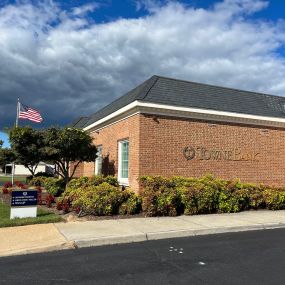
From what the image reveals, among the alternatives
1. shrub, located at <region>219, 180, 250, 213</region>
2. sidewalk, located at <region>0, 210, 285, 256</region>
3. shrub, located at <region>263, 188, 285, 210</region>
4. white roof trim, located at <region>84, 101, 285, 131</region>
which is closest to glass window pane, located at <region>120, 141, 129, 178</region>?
white roof trim, located at <region>84, 101, 285, 131</region>

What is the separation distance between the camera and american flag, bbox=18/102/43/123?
22.6 metres

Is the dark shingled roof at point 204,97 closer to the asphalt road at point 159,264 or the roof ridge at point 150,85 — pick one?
the roof ridge at point 150,85

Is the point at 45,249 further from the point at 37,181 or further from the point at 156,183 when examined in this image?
the point at 37,181

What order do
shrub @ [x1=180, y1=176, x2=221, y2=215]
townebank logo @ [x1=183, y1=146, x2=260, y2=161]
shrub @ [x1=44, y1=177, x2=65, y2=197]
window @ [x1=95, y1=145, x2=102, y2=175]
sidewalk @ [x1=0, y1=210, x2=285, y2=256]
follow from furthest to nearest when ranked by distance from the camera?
window @ [x1=95, y1=145, x2=102, y2=175] < shrub @ [x1=44, y1=177, x2=65, y2=197] < townebank logo @ [x1=183, y1=146, x2=260, y2=161] < shrub @ [x1=180, y1=176, x2=221, y2=215] < sidewalk @ [x1=0, y1=210, x2=285, y2=256]

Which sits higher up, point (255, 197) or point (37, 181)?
point (37, 181)

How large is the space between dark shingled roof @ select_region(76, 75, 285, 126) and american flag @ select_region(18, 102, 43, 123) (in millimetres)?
7162

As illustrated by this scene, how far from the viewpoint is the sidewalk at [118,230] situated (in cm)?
823

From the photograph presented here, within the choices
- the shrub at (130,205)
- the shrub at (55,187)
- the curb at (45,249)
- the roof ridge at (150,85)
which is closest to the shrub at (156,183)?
the shrub at (130,205)

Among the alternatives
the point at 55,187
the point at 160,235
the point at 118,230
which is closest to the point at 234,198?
the point at 160,235

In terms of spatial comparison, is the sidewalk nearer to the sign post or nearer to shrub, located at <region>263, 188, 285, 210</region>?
the sign post

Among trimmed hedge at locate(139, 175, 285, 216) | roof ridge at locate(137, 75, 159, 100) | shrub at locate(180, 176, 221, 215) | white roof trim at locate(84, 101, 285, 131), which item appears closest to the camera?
trimmed hedge at locate(139, 175, 285, 216)

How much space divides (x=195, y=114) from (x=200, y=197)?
409 centimetres

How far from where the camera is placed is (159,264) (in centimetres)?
686

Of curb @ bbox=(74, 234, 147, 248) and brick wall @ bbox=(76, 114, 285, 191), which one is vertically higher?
brick wall @ bbox=(76, 114, 285, 191)
